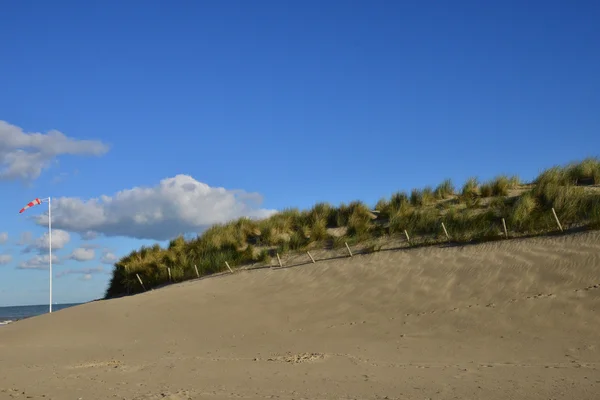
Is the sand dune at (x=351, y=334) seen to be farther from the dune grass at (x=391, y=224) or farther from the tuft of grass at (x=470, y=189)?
the tuft of grass at (x=470, y=189)

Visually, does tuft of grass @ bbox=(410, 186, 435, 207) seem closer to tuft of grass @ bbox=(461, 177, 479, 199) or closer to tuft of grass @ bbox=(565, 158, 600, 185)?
tuft of grass @ bbox=(461, 177, 479, 199)

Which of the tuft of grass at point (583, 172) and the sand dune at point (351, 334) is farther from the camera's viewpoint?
the tuft of grass at point (583, 172)

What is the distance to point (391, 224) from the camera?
20656 mm

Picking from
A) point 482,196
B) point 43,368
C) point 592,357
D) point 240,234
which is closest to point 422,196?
point 482,196

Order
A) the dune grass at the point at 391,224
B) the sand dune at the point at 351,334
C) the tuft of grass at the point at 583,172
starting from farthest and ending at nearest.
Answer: the tuft of grass at the point at 583,172 < the dune grass at the point at 391,224 < the sand dune at the point at 351,334

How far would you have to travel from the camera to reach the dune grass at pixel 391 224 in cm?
1728

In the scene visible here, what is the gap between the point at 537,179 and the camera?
21.6 meters

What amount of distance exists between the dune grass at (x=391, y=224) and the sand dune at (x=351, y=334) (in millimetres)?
1635

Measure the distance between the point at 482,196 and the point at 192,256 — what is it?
1262 cm

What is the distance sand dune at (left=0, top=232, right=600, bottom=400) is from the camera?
300 inches

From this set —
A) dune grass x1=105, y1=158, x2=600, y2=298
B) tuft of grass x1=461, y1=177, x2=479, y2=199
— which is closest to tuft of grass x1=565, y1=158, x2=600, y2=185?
dune grass x1=105, y1=158, x2=600, y2=298

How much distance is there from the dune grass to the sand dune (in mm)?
1635

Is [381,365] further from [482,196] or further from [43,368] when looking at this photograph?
[482,196]

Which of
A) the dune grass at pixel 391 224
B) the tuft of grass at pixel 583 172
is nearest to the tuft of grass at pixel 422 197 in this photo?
the dune grass at pixel 391 224
